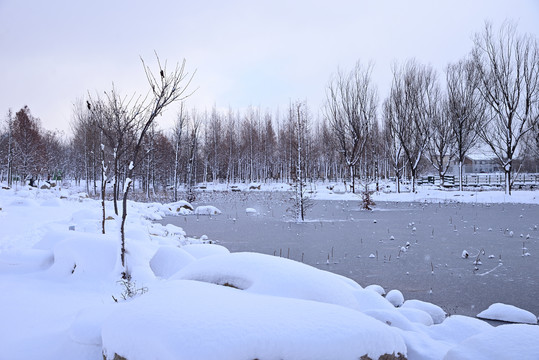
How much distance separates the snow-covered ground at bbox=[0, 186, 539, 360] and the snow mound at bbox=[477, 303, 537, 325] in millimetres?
12

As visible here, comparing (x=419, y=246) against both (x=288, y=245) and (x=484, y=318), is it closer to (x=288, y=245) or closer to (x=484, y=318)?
(x=288, y=245)

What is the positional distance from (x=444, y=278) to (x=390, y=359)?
167 inches

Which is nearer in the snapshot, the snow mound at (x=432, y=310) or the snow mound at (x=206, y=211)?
the snow mound at (x=432, y=310)

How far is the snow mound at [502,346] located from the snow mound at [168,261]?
3678 mm

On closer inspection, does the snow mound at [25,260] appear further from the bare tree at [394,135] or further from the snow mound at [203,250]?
the bare tree at [394,135]

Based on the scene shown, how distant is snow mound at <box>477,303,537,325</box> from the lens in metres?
4.30

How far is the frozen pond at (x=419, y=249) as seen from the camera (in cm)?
558

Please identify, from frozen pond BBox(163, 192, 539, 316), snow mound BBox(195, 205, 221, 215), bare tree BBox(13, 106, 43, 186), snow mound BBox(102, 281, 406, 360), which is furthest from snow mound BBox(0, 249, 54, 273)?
bare tree BBox(13, 106, 43, 186)

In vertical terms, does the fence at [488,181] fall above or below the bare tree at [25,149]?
below

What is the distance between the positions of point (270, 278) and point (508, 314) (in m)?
3.12

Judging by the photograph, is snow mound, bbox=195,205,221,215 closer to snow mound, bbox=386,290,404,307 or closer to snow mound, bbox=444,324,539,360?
snow mound, bbox=386,290,404,307

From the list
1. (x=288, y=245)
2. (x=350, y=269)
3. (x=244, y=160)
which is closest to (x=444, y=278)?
(x=350, y=269)

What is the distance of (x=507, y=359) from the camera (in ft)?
7.95

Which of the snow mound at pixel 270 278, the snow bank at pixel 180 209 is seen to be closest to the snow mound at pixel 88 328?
the snow mound at pixel 270 278
